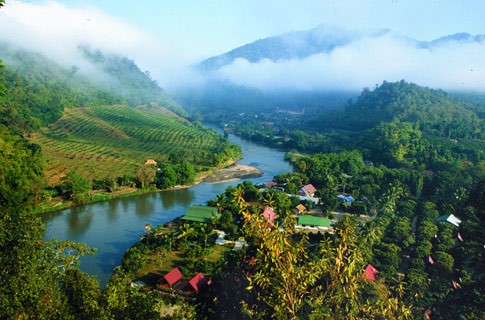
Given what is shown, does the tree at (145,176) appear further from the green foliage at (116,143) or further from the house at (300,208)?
the house at (300,208)

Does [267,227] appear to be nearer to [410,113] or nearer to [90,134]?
[90,134]

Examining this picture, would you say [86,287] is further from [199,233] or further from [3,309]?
[199,233]

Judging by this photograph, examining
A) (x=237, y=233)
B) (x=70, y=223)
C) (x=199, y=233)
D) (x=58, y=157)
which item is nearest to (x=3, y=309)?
(x=199, y=233)

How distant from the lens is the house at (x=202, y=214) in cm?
2164

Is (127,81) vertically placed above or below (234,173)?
above

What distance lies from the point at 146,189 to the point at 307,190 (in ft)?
42.0

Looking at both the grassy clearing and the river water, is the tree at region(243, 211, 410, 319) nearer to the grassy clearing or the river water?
the grassy clearing

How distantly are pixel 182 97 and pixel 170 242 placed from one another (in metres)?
136

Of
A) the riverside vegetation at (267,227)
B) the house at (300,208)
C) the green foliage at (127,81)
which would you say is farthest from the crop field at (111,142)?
the green foliage at (127,81)

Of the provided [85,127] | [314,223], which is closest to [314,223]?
[314,223]

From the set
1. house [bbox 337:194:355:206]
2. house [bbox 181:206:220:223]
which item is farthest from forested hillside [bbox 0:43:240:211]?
house [bbox 337:194:355:206]

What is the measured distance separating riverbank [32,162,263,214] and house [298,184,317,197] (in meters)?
7.27

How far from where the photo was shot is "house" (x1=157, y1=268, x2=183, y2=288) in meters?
15.1

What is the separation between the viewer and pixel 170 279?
49.6 feet
